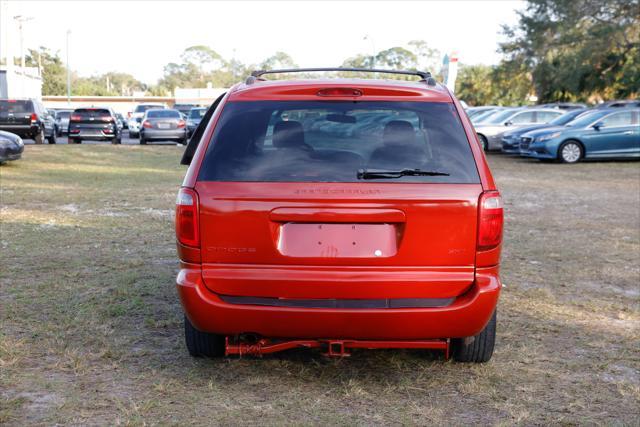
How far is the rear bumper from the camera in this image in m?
3.95

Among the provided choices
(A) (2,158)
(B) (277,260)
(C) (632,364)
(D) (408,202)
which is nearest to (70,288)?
(B) (277,260)

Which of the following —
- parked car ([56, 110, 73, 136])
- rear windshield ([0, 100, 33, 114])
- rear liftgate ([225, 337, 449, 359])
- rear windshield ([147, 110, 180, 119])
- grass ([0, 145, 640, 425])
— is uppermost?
rear windshield ([0, 100, 33, 114])

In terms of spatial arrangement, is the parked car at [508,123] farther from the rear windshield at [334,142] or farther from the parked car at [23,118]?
the rear windshield at [334,142]

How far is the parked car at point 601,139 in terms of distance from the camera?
2066 centimetres

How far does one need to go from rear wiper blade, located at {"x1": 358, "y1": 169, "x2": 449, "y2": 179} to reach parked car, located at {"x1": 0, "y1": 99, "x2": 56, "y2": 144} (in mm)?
24174

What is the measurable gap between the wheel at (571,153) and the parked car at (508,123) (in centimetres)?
455

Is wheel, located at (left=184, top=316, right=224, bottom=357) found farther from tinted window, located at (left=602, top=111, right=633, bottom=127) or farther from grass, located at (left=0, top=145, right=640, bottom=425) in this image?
tinted window, located at (left=602, top=111, right=633, bottom=127)

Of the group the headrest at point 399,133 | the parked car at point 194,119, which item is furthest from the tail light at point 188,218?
the parked car at point 194,119

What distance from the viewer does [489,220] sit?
4039 millimetres

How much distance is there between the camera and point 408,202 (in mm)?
3938

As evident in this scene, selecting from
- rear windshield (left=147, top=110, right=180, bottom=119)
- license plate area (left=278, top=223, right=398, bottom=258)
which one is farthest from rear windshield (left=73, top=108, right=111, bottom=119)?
license plate area (left=278, top=223, right=398, bottom=258)

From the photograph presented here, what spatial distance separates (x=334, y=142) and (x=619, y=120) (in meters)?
18.6

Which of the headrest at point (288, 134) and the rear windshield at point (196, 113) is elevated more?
the headrest at point (288, 134)

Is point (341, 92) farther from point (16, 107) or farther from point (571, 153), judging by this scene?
point (16, 107)
